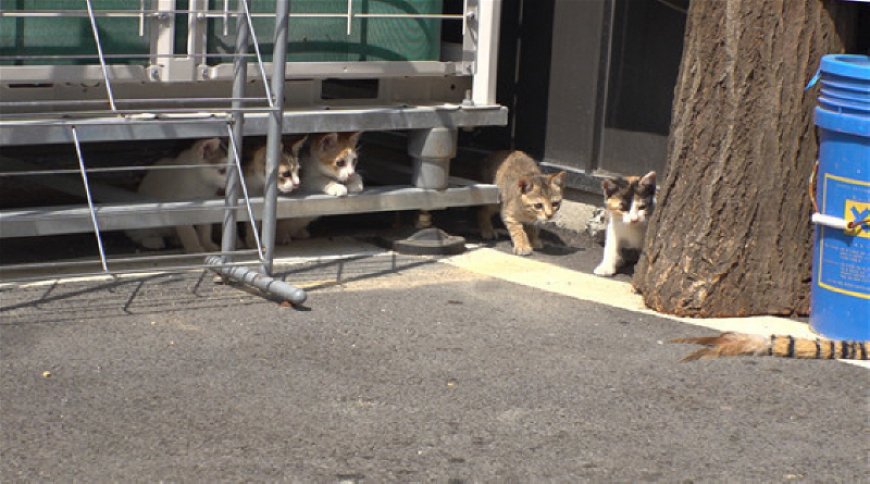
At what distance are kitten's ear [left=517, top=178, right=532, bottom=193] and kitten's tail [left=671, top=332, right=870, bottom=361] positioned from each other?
2.33 m

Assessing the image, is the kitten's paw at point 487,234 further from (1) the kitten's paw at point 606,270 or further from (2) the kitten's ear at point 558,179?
(1) the kitten's paw at point 606,270

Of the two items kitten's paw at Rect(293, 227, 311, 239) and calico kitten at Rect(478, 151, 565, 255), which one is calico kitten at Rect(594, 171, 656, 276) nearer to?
calico kitten at Rect(478, 151, 565, 255)

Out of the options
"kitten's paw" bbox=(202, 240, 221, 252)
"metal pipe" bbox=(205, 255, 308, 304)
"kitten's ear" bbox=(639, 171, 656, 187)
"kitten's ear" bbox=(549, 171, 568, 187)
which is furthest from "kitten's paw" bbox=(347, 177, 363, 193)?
"kitten's ear" bbox=(639, 171, 656, 187)

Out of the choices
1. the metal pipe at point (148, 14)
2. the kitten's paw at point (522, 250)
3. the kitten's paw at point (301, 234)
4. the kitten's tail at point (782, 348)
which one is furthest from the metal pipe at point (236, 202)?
the kitten's tail at point (782, 348)

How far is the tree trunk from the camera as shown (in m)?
6.20

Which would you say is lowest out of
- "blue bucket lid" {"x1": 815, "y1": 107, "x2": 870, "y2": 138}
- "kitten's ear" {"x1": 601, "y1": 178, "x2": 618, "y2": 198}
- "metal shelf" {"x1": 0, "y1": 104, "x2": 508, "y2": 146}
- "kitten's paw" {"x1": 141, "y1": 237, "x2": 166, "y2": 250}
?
"kitten's paw" {"x1": 141, "y1": 237, "x2": 166, "y2": 250}

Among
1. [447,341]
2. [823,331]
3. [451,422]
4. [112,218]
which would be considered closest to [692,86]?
[823,331]

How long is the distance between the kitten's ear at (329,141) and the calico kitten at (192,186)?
0.61 m

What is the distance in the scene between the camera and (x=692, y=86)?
6379mm

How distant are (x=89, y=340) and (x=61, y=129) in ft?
4.06

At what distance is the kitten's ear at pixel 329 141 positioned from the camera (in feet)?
25.6

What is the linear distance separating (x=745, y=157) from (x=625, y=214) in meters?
1.21

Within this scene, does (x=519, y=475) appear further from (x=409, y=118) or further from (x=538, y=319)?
(x=409, y=118)

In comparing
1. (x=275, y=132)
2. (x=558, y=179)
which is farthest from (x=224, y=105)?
(x=558, y=179)
